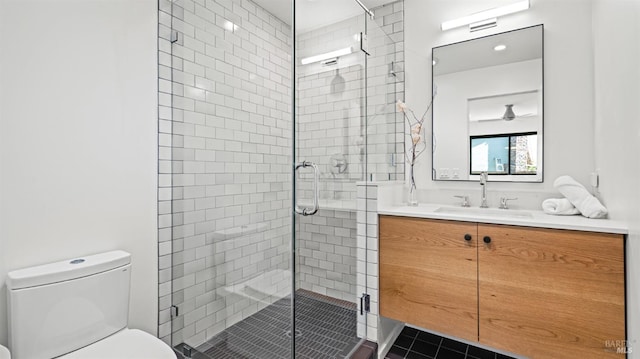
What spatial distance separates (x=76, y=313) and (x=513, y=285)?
2132mm

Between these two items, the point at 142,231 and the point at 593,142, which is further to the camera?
the point at 593,142

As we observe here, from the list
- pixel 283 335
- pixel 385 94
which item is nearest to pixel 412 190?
pixel 385 94

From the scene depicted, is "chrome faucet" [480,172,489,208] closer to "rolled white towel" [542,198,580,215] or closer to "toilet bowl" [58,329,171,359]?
"rolled white towel" [542,198,580,215]

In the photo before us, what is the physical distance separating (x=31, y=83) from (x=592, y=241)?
105 inches

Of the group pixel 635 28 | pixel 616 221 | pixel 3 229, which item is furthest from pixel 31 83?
pixel 616 221

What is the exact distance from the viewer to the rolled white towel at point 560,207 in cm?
171

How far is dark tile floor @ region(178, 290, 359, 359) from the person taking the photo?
151 centimetres

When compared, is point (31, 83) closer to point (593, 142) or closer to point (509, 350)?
point (509, 350)

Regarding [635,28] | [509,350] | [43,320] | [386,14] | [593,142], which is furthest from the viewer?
[386,14]

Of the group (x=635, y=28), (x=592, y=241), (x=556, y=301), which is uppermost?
(x=635, y=28)

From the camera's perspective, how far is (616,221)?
141 centimetres

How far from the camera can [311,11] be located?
1.53 m

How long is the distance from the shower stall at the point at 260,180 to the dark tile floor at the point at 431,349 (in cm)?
30

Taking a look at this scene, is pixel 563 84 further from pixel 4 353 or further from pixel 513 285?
pixel 4 353
